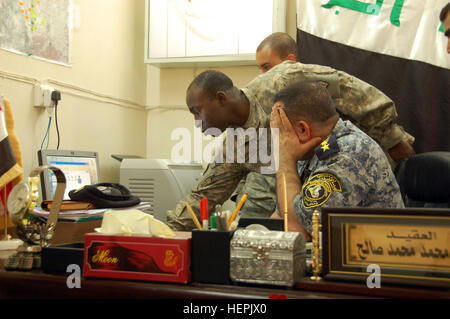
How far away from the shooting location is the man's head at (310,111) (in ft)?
4.29

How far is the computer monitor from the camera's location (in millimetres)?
1854

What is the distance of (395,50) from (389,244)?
2221 mm

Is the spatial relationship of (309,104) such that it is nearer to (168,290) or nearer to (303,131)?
(303,131)

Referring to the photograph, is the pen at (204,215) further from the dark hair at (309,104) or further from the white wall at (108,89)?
the white wall at (108,89)

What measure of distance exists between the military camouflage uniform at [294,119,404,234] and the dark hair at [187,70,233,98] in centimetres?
71

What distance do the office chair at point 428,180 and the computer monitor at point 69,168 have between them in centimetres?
130

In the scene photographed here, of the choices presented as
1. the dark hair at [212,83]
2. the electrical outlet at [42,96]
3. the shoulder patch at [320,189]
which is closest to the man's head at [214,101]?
the dark hair at [212,83]

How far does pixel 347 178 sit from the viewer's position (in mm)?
1156

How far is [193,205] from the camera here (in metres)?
1.97

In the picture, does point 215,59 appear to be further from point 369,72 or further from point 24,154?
point 24,154

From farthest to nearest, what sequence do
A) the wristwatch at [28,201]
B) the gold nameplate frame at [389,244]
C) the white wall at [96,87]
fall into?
1. the white wall at [96,87]
2. the wristwatch at [28,201]
3. the gold nameplate frame at [389,244]

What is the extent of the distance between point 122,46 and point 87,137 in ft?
2.34

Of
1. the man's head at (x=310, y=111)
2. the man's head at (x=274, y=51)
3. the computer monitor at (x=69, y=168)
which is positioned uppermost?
the man's head at (x=274, y=51)
